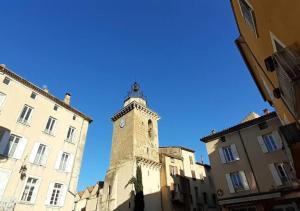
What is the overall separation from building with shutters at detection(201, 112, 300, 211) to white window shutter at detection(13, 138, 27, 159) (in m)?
20.1

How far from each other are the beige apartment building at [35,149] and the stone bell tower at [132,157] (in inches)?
397

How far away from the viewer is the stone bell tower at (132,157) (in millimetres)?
27516

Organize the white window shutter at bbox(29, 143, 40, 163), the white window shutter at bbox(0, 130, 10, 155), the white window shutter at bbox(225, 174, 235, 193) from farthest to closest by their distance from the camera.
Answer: the white window shutter at bbox(225, 174, 235, 193), the white window shutter at bbox(29, 143, 40, 163), the white window shutter at bbox(0, 130, 10, 155)

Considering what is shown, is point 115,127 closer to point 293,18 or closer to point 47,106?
point 47,106

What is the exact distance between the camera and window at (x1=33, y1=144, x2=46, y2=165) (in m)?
17.0

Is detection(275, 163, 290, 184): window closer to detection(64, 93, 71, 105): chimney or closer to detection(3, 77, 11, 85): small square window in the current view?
detection(64, 93, 71, 105): chimney

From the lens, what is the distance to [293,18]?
15.5 feet

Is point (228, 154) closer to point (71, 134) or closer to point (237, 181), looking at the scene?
point (237, 181)

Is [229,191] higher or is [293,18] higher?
[293,18]

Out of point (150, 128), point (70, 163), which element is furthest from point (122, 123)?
point (70, 163)

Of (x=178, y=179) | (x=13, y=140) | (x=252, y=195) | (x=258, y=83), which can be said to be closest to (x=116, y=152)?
(x=178, y=179)

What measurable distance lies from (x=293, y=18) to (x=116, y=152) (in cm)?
3204

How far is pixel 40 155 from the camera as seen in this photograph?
17.5 m

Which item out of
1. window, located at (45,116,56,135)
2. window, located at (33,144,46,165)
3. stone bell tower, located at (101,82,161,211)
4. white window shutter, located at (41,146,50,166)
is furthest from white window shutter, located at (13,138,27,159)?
stone bell tower, located at (101,82,161,211)
